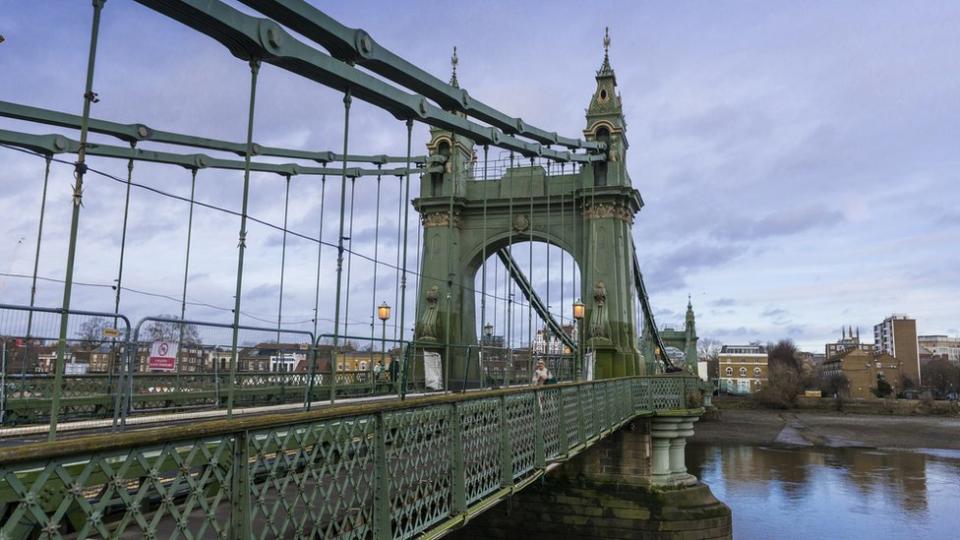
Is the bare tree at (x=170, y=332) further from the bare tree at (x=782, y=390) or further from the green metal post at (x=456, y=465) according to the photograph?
the bare tree at (x=782, y=390)

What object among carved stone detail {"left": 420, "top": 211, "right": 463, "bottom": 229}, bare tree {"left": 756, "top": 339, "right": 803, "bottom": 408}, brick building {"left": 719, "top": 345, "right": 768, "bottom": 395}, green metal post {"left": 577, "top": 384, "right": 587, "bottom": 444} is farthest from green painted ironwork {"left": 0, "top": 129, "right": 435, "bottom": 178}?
brick building {"left": 719, "top": 345, "right": 768, "bottom": 395}

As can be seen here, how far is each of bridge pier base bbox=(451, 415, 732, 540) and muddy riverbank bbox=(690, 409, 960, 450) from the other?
28.3 metres

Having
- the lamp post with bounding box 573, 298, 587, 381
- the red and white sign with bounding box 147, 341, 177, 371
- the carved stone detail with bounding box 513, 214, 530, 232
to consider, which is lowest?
the red and white sign with bounding box 147, 341, 177, 371

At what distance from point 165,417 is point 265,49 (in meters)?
3.69

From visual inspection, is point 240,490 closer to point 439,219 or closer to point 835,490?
point 439,219

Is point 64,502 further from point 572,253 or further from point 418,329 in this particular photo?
point 572,253

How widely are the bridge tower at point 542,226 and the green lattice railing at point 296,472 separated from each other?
36.3 ft

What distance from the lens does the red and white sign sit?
709 cm

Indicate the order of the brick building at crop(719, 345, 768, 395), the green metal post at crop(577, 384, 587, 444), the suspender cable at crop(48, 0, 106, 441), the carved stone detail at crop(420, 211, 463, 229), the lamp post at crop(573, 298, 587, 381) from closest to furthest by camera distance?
the suspender cable at crop(48, 0, 106, 441)
the green metal post at crop(577, 384, 587, 444)
the lamp post at crop(573, 298, 587, 381)
the carved stone detail at crop(420, 211, 463, 229)
the brick building at crop(719, 345, 768, 395)

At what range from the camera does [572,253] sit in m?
21.1

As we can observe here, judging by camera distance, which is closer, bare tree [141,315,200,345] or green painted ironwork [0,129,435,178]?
bare tree [141,315,200,345]

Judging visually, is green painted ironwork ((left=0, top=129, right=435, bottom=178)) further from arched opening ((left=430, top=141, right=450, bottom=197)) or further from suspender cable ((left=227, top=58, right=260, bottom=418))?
arched opening ((left=430, top=141, right=450, bottom=197))

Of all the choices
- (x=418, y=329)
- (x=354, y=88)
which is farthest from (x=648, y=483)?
(x=354, y=88)

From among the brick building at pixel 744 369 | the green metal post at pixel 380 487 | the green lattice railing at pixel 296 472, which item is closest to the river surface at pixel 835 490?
the green lattice railing at pixel 296 472
